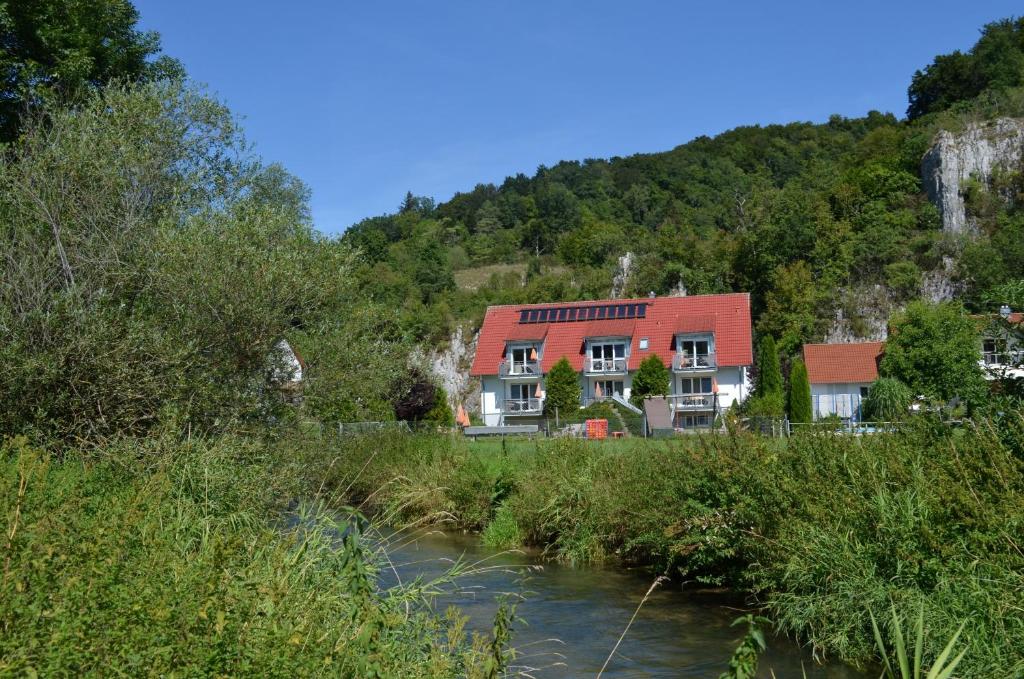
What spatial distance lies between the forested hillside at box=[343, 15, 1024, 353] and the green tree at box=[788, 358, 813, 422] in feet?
25.5

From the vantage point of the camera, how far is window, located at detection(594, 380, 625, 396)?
51938mm

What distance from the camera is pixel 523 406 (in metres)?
53.2

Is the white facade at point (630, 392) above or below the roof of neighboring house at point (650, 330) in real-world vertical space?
below

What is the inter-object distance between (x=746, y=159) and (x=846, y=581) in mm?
98955

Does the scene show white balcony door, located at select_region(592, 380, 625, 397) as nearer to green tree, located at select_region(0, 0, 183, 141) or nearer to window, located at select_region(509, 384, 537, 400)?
window, located at select_region(509, 384, 537, 400)

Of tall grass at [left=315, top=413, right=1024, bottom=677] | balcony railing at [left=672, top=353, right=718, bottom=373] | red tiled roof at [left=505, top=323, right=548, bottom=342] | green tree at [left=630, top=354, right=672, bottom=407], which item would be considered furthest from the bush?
tall grass at [left=315, top=413, right=1024, bottom=677]

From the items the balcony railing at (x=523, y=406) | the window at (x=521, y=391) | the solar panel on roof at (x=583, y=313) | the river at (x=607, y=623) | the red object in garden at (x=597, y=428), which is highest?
the solar panel on roof at (x=583, y=313)

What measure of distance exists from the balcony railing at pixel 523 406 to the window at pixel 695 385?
7844 mm

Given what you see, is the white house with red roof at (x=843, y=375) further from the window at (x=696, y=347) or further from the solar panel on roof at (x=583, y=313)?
the solar panel on roof at (x=583, y=313)

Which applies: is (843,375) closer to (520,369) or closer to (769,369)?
(769,369)

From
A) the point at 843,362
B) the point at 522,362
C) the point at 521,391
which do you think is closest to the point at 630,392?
the point at 521,391

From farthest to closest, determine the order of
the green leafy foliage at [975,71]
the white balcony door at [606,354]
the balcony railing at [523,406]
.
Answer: the green leafy foliage at [975,71] → the balcony railing at [523,406] → the white balcony door at [606,354]

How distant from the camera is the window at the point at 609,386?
170 ft

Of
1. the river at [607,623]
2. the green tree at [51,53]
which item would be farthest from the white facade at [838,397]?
the green tree at [51,53]
